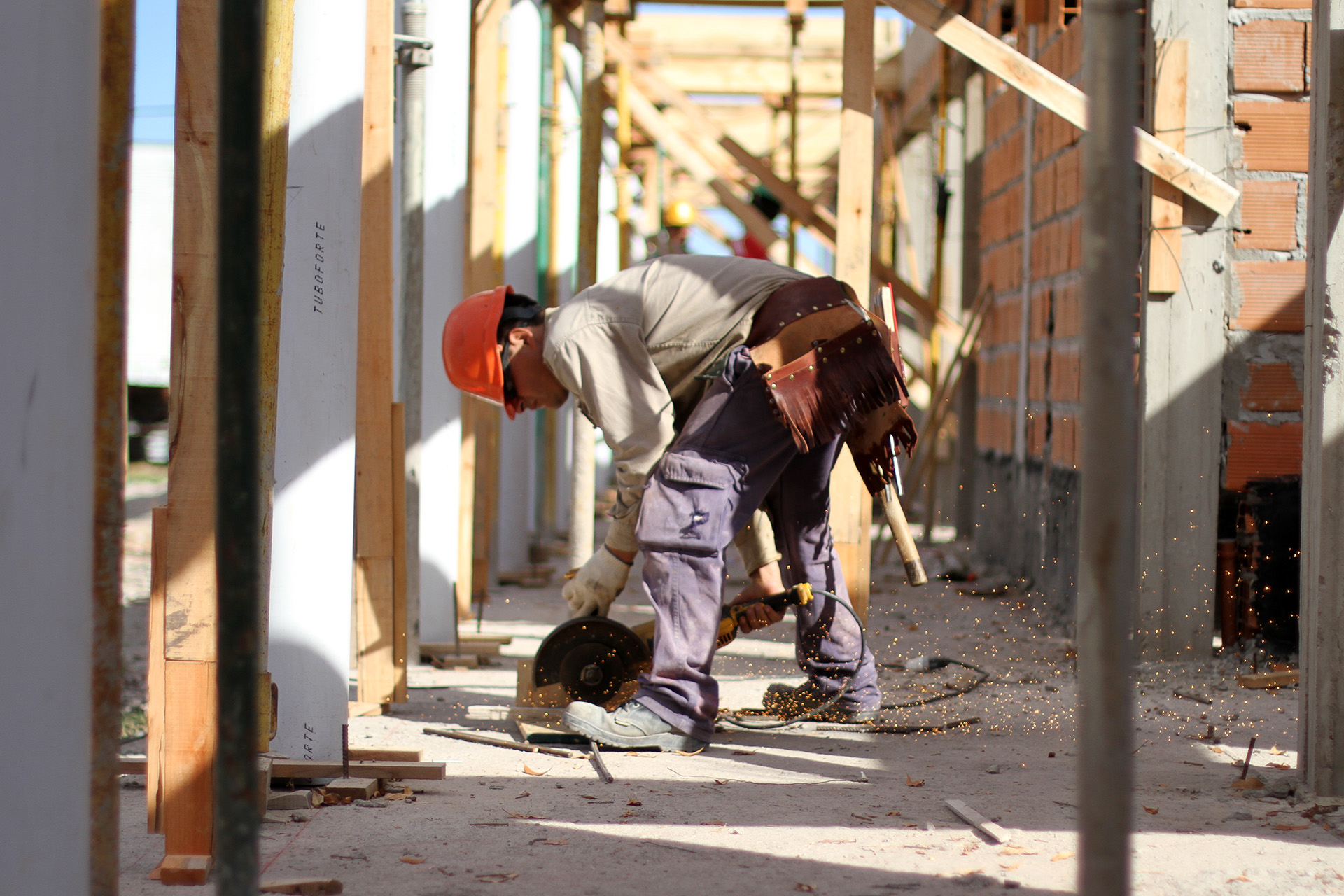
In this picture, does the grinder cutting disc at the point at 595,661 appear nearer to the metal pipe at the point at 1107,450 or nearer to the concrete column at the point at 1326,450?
the concrete column at the point at 1326,450

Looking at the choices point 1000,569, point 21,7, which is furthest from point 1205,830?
point 1000,569

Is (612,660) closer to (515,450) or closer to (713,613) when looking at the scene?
(713,613)

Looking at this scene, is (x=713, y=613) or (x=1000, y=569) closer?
(x=713, y=613)

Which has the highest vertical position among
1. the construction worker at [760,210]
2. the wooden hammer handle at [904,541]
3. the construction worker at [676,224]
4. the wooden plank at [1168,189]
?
the construction worker at [760,210]

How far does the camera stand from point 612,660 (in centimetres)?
342

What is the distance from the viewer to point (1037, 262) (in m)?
5.96

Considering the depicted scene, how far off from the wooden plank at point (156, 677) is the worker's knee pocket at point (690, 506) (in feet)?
4.11

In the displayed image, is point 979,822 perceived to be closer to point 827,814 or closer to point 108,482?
point 827,814

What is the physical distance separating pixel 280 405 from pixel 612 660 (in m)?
1.23

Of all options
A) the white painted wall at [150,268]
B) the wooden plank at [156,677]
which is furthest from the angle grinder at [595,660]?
the white painted wall at [150,268]

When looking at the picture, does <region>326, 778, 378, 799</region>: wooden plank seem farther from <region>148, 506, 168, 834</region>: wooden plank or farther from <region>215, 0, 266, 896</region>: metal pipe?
<region>215, 0, 266, 896</region>: metal pipe

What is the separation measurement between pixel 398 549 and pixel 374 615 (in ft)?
0.65

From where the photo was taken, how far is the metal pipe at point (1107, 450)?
1.20m

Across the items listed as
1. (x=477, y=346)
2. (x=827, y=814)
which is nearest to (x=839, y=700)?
(x=827, y=814)
